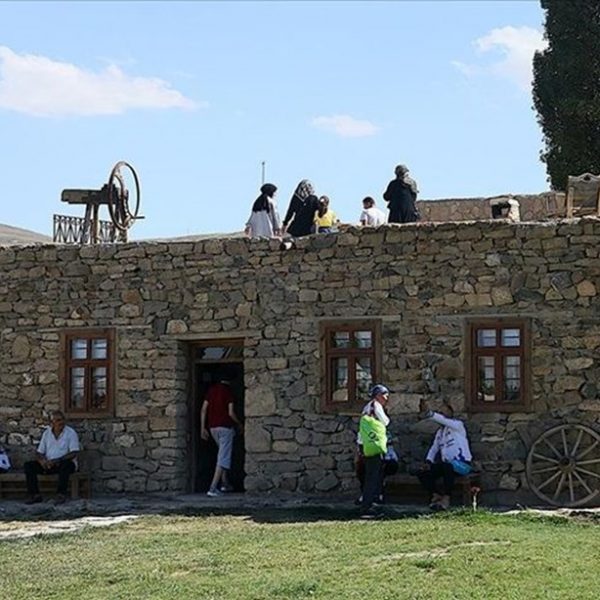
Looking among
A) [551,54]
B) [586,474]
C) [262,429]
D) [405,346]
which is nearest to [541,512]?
[586,474]

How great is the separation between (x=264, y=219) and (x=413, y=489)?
423cm

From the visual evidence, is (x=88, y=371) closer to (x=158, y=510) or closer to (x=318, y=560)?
(x=158, y=510)

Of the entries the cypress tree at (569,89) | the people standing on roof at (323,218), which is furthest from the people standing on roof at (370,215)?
the cypress tree at (569,89)

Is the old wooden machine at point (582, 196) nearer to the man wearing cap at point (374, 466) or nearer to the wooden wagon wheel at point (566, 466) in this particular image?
the wooden wagon wheel at point (566, 466)

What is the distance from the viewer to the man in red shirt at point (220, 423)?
1650 centimetres

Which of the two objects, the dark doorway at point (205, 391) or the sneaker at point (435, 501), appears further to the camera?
the dark doorway at point (205, 391)

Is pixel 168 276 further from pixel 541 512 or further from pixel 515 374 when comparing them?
pixel 541 512

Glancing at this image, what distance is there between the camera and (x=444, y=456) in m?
14.5

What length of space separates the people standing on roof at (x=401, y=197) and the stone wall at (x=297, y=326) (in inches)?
40.9

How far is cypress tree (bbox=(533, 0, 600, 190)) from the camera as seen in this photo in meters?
28.6

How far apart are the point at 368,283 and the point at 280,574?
5856 millimetres

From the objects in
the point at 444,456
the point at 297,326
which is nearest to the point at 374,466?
the point at 444,456

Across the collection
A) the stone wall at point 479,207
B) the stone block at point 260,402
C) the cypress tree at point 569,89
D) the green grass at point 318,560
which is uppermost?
the cypress tree at point 569,89

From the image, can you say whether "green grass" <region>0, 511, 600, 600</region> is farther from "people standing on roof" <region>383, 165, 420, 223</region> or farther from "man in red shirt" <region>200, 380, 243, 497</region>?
"people standing on roof" <region>383, 165, 420, 223</region>
